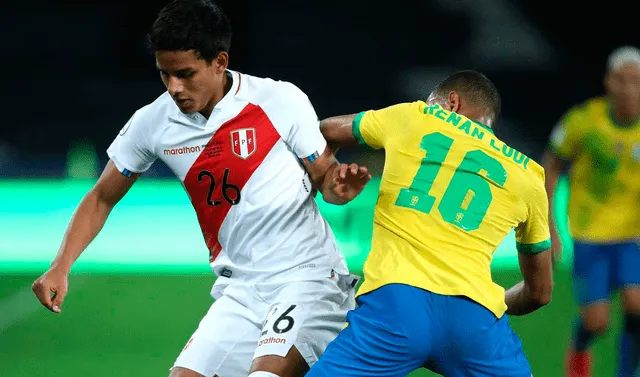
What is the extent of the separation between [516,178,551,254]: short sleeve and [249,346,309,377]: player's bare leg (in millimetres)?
868

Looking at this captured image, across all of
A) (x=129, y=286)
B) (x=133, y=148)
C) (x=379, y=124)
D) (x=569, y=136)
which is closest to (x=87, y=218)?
(x=133, y=148)

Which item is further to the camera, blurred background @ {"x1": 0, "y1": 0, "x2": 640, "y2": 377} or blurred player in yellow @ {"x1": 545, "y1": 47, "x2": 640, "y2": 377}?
blurred background @ {"x1": 0, "y1": 0, "x2": 640, "y2": 377}

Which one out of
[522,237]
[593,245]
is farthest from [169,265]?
[522,237]

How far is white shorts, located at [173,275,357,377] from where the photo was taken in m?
3.64

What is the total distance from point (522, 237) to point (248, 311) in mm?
1012

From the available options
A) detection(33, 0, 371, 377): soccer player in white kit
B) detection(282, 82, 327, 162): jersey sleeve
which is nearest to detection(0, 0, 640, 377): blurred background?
detection(33, 0, 371, 377): soccer player in white kit

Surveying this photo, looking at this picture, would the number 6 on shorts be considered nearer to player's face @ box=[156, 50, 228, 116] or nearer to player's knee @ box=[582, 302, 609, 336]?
player's face @ box=[156, 50, 228, 116]

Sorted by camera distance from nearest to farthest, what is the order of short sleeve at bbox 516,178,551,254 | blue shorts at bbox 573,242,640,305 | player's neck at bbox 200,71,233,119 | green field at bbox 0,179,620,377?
1. short sleeve at bbox 516,178,551,254
2. player's neck at bbox 200,71,233,119
3. blue shorts at bbox 573,242,640,305
4. green field at bbox 0,179,620,377

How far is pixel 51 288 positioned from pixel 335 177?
3.63ft

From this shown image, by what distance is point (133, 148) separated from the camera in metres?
3.96

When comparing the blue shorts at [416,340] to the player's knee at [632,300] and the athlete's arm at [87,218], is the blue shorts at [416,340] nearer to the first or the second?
the athlete's arm at [87,218]

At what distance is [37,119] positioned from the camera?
14758 mm

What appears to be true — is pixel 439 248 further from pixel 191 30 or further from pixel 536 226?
pixel 191 30

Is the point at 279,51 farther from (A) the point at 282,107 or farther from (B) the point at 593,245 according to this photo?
(A) the point at 282,107
